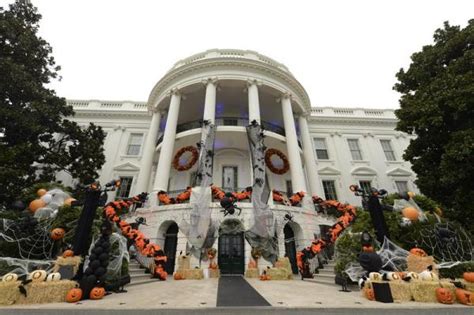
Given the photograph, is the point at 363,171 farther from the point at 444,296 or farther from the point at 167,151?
the point at 167,151

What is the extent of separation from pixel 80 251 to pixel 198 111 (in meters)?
13.9

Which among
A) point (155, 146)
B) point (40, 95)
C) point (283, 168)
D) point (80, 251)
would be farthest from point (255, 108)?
point (40, 95)

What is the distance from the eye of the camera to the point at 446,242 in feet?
22.2

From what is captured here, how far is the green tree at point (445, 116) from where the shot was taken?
330 inches

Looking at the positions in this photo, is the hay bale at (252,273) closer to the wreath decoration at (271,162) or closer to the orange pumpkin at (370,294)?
the orange pumpkin at (370,294)

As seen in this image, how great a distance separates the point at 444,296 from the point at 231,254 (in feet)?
27.6

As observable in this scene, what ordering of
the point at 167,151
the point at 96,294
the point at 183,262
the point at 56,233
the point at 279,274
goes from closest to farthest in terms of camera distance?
the point at 96,294
the point at 56,233
the point at 279,274
the point at 183,262
the point at 167,151

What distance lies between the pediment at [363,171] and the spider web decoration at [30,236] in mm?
19882

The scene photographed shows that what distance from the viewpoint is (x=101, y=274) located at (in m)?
5.29

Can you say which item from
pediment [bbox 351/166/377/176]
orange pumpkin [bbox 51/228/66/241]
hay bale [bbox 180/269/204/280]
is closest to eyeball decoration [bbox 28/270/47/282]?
orange pumpkin [bbox 51/228/66/241]

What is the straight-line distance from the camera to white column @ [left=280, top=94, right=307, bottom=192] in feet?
41.7

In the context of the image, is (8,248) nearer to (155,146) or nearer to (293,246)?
(155,146)

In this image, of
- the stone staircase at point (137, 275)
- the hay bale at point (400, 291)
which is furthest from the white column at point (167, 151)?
the hay bale at point (400, 291)

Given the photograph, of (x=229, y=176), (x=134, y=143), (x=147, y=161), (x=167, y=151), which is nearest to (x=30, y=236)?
(x=167, y=151)
